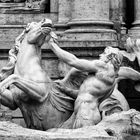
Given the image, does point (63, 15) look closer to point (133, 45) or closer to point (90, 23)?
point (90, 23)

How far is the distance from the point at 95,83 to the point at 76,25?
298cm

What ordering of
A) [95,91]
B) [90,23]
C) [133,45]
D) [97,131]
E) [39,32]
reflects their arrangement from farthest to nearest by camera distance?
[90,23], [133,45], [39,32], [95,91], [97,131]

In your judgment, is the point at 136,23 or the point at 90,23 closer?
the point at 90,23

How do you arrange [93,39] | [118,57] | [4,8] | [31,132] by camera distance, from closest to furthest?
1. [31,132]
2. [118,57]
3. [93,39]
4. [4,8]

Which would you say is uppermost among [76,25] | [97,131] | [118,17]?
[118,17]

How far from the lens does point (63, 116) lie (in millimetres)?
12320

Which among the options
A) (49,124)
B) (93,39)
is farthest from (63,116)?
(93,39)

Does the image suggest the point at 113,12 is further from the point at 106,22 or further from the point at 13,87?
the point at 13,87

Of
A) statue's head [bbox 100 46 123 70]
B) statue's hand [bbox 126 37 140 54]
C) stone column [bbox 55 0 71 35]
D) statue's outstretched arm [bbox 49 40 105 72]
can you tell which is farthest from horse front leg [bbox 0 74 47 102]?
stone column [bbox 55 0 71 35]

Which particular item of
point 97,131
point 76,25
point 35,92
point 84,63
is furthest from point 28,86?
point 76,25

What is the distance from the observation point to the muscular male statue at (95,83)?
468 inches

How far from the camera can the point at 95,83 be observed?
472 inches

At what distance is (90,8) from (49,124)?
3574 millimetres

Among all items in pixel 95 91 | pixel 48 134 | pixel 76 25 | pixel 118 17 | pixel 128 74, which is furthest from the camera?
pixel 118 17
